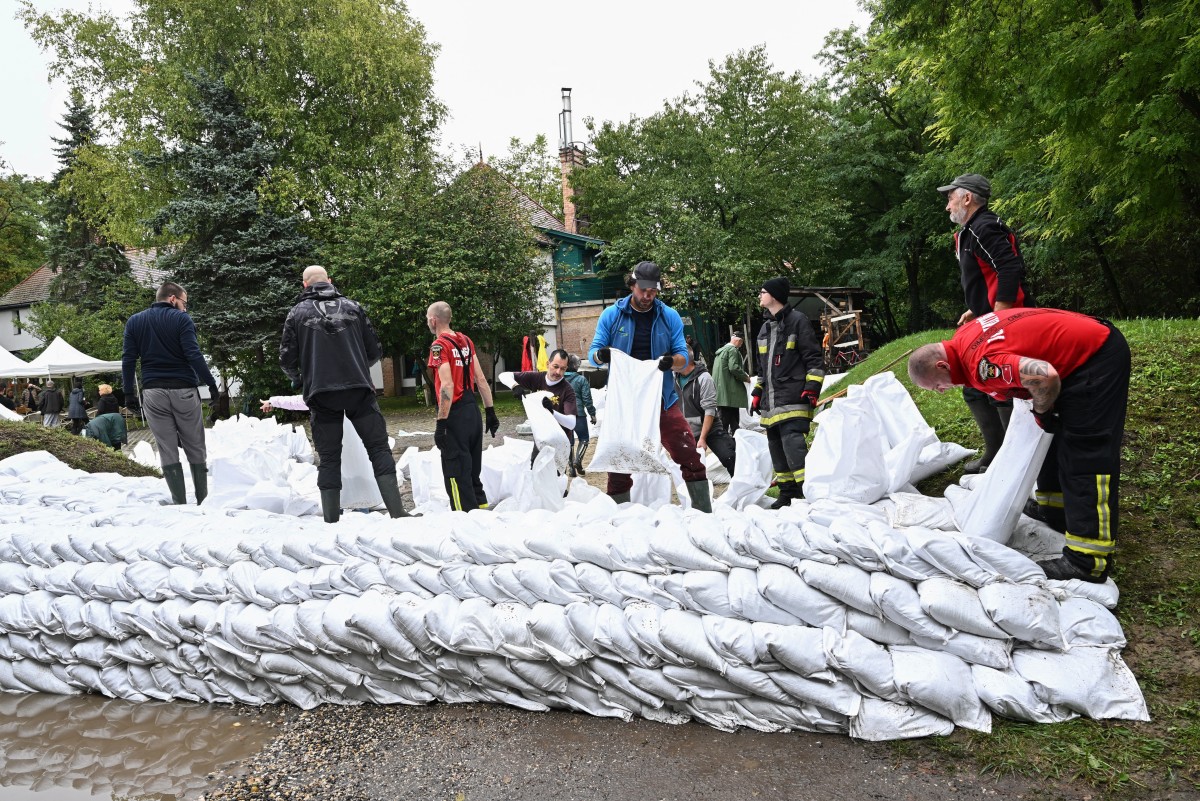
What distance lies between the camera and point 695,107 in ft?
84.1

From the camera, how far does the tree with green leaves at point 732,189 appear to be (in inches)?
908

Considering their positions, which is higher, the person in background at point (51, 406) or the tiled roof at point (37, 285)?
the tiled roof at point (37, 285)

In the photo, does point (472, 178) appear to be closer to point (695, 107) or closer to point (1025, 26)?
point (695, 107)

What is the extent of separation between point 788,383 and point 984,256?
4.24 feet

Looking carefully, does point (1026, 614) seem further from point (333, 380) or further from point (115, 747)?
point (333, 380)

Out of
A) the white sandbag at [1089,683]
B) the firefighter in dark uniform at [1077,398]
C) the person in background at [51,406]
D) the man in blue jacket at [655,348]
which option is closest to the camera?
the white sandbag at [1089,683]

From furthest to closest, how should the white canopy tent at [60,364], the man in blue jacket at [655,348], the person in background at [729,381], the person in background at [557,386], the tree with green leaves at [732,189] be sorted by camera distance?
1. the tree with green leaves at [732,189]
2. the white canopy tent at [60,364]
3. the person in background at [729,381]
4. the person in background at [557,386]
5. the man in blue jacket at [655,348]

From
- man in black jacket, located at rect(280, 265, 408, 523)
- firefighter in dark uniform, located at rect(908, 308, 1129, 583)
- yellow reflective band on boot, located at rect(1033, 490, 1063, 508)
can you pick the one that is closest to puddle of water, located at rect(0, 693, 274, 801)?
man in black jacket, located at rect(280, 265, 408, 523)

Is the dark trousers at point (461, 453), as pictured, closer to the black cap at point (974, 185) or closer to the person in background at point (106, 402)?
the black cap at point (974, 185)

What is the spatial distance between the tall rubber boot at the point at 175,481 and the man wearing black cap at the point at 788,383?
154 inches

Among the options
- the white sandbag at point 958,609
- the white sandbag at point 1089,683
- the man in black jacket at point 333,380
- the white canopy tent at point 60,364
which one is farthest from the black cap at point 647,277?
the white canopy tent at point 60,364

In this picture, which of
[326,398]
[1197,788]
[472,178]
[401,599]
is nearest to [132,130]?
[472,178]

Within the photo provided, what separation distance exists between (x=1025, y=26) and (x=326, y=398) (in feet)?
23.0

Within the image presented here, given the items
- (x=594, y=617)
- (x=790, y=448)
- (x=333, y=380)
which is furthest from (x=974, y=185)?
(x=333, y=380)
